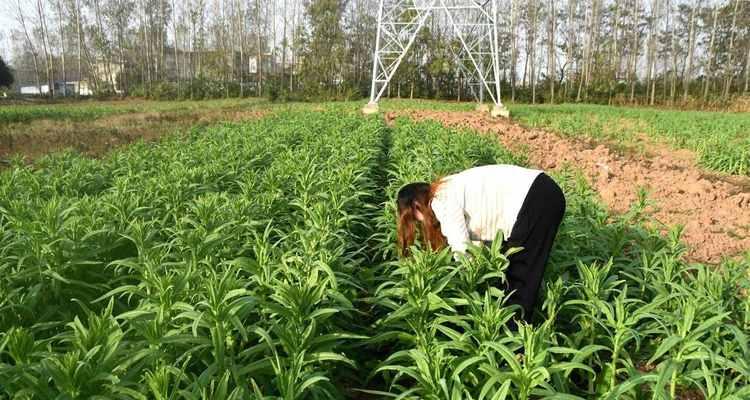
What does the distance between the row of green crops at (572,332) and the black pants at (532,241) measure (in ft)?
0.39

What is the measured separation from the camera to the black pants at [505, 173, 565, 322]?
3.24m

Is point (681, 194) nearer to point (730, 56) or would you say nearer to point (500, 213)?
point (500, 213)

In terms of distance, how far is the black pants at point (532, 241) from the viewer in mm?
3240

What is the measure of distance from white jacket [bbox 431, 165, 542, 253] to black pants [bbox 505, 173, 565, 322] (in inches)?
2.7

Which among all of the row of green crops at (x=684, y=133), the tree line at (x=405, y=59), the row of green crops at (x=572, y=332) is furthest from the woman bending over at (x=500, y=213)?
the tree line at (x=405, y=59)

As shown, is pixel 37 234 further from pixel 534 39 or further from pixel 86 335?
pixel 534 39

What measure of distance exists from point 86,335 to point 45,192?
404 centimetres

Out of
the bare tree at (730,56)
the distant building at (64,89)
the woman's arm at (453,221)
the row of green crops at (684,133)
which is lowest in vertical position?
the woman's arm at (453,221)

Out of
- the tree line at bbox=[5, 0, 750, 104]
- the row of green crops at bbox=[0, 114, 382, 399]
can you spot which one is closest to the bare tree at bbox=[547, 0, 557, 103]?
the tree line at bbox=[5, 0, 750, 104]

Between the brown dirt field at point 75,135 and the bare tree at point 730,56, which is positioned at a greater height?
the bare tree at point 730,56

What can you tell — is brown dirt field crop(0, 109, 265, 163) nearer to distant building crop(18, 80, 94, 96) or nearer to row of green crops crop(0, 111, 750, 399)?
row of green crops crop(0, 111, 750, 399)

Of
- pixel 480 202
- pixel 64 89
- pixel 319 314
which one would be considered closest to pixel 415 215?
pixel 480 202

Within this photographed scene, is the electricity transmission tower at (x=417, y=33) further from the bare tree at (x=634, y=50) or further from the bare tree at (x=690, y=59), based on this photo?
the bare tree at (x=690, y=59)

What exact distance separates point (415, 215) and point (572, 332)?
123 centimetres
